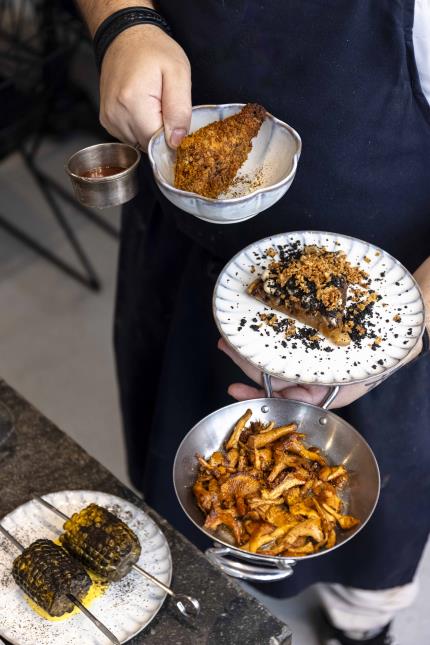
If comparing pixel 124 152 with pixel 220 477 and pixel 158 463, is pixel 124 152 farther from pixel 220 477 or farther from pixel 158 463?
pixel 158 463

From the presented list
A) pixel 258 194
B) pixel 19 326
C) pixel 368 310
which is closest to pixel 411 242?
pixel 368 310

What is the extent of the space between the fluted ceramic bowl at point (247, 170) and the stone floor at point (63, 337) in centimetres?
93

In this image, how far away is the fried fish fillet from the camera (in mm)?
857

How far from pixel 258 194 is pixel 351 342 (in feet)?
0.62

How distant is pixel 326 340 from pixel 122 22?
0.44 meters

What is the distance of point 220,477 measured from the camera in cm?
83

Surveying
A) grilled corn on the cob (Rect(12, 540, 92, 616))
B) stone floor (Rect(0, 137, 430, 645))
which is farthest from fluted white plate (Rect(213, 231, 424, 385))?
stone floor (Rect(0, 137, 430, 645))

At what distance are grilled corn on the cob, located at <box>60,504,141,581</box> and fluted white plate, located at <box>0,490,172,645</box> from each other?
3cm

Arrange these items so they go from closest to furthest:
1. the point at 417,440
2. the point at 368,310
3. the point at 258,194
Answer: the point at 258,194 → the point at 368,310 → the point at 417,440

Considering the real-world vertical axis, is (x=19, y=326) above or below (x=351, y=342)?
below

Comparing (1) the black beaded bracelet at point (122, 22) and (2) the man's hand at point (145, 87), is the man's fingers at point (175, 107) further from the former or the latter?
(1) the black beaded bracelet at point (122, 22)

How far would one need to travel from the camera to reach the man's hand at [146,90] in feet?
2.86

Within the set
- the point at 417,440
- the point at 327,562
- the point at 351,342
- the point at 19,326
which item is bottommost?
the point at 19,326

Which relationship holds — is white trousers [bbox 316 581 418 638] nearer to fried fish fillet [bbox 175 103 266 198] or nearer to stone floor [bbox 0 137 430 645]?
stone floor [bbox 0 137 430 645]
